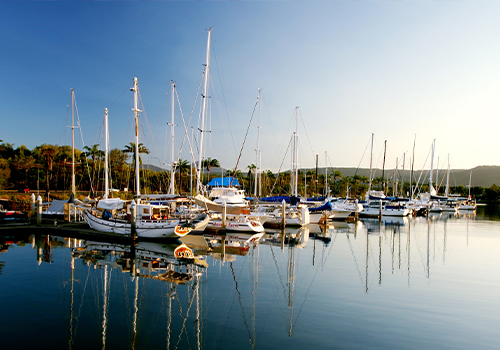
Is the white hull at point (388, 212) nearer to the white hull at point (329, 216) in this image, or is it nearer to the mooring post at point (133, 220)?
the white hull at point (329, 216)

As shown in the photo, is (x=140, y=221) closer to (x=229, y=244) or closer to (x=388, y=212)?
(x=229, y=244)

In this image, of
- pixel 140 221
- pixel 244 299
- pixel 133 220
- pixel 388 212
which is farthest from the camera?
pixel 388 212

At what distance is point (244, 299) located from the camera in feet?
45.1

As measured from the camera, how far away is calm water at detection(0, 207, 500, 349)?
394 inches

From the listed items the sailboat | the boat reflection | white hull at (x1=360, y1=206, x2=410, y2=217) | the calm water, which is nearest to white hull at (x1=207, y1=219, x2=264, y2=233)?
the boat reflection

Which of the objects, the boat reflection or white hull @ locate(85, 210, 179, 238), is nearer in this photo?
the boat reflection

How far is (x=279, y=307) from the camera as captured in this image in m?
12.9

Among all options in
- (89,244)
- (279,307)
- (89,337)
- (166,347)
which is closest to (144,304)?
(89,337)

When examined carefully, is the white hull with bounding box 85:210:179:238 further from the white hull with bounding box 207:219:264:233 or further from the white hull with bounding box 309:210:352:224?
the white hull with bounding box 309:210:352:224

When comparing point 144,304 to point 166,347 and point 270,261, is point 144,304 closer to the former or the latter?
point 166,347

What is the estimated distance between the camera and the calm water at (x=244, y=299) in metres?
10.0

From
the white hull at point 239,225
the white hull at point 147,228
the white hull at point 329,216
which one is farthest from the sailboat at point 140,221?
the white hull at point 329,216

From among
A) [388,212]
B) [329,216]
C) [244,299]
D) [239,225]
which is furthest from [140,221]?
[388,212]

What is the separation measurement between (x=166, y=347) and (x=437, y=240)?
3162cm
